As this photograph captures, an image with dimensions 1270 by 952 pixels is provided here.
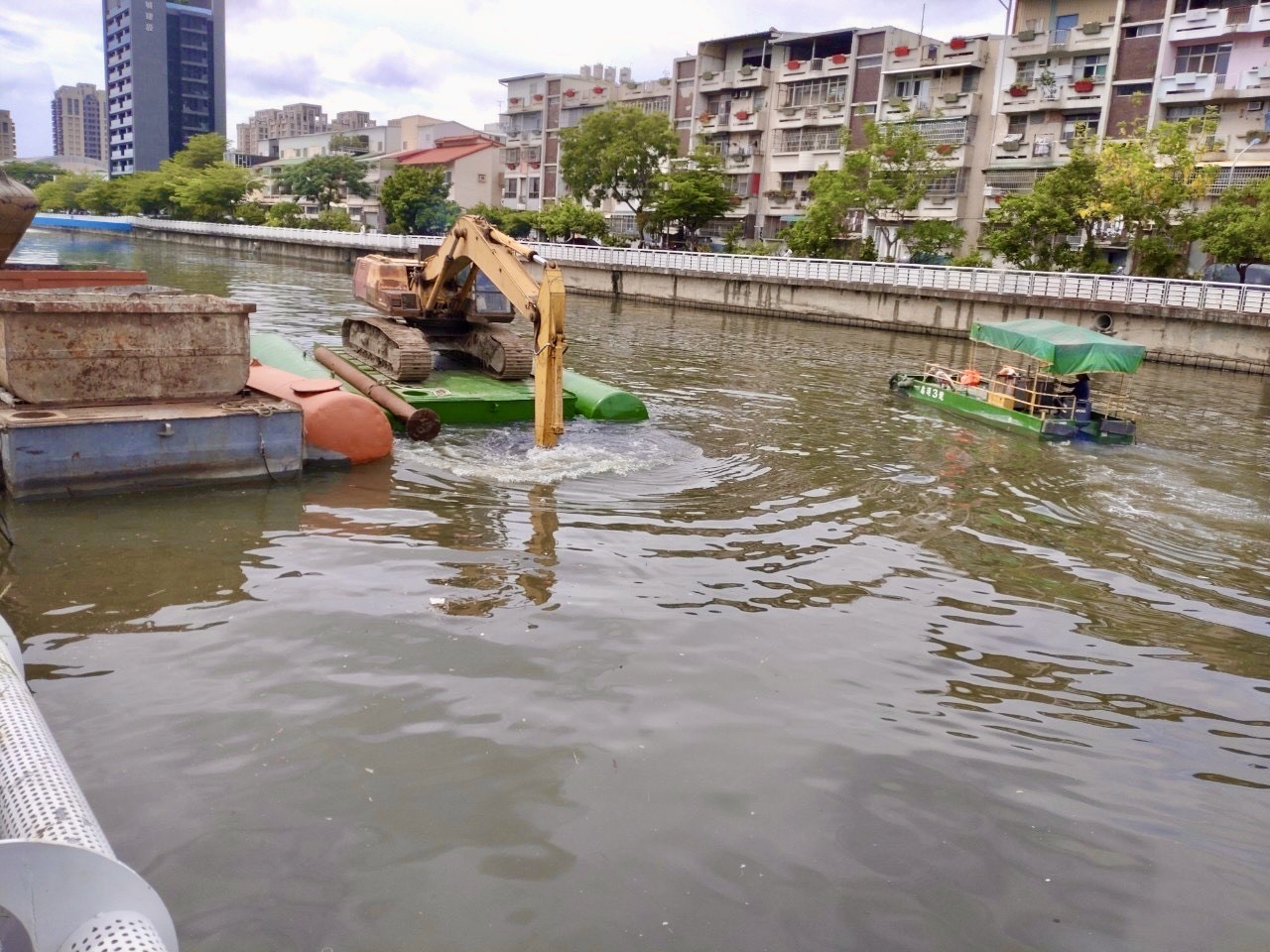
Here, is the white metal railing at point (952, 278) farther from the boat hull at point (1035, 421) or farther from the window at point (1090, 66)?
the window at point (1090, 66)

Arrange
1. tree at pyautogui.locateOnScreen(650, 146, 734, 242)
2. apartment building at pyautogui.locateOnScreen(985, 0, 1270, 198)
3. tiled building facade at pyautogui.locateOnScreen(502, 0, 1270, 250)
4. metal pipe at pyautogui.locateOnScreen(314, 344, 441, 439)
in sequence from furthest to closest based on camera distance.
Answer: tree at pyautogui.locateOnScreen(650, 146, 734, 242) < tiled building facade at pyautogui.locateOnScreen(502, 0, 1270, 250) < apartment building at pyautogui.locateOnScreen(985, 0, 1270, 198) < metal pipe at pyautogui.locateOnScreen(314, 344, 441, 439)

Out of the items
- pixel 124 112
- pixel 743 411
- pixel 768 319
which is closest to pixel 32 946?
pixel 743 411

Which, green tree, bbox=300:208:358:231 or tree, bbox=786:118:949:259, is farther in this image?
green tree, bbox=300:208:358:231

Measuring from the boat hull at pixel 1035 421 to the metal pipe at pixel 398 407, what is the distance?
9.34 metres

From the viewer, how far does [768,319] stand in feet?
131

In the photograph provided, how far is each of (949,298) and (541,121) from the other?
162 feet

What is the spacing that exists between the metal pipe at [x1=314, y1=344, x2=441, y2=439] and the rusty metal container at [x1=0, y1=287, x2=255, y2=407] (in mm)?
2350

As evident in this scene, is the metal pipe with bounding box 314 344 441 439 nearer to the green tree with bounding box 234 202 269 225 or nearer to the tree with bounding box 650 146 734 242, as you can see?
the tree with bounding box 650 146 734 242

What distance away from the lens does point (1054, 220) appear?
3562cm

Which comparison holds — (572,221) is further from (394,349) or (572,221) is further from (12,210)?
(12,210)

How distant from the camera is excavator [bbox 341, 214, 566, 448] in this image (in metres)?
12.9

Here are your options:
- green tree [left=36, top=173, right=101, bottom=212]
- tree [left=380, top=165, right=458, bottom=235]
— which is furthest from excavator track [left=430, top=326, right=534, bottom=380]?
green tree [left=36, top=173, right=101, bottom=212]

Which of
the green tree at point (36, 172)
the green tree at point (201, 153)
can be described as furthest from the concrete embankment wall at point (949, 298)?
the green tree at point (36, 172)

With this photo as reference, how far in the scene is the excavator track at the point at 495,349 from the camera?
15695 millimetres
